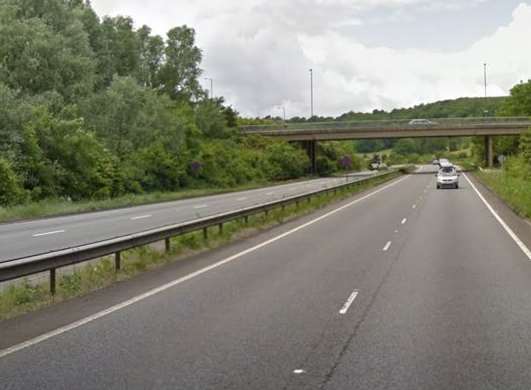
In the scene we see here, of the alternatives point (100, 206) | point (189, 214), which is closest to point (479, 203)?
point (189, 214)

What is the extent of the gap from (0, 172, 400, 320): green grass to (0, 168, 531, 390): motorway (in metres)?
0.52

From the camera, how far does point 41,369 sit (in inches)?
292

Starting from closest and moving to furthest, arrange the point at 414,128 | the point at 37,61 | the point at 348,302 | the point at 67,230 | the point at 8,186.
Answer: the point at 348,302
the point at 67,230
the point at 8,186
the point at 37,61
the point at 414,128

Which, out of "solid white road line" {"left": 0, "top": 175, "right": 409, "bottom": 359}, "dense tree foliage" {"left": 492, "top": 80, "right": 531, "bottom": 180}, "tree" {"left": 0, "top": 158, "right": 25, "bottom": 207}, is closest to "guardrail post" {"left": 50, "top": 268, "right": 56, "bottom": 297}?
"solid white road line" {"left": 0, "top": 175, "right": 409, "bottom": 359}

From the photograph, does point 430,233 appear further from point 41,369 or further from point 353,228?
point 41,369

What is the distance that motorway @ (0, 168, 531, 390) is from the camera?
23.1 ft

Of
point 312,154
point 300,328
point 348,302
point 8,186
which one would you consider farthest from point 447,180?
point 312,154

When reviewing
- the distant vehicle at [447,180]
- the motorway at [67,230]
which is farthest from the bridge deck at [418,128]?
the motorway at [67,230]

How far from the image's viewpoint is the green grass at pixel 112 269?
1148 cm

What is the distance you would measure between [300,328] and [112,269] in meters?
6.31

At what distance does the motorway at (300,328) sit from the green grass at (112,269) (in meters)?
0.52

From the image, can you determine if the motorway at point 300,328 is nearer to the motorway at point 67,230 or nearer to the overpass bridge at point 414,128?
the motorway at point 67,230

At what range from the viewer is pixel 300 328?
9227 millimetres

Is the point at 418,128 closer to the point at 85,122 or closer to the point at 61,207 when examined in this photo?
the point at 85,122
